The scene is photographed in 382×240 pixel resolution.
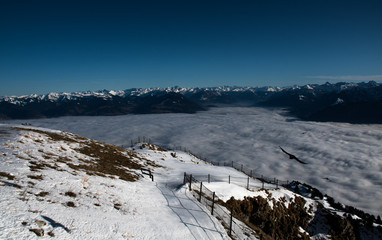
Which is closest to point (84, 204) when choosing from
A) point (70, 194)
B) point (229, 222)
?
point (70, 194)

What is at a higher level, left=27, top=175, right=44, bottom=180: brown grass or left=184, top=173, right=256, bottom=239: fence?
left=27, top=175, right=44, bottom=180: brown grass

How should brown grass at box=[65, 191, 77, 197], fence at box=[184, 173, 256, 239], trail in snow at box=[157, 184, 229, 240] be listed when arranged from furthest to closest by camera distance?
fence at box=[184, 173, 256, 239] → brown grass at box=[65, 191, 77, 197] → trail in snow at box=[157, 184, 229, 240]

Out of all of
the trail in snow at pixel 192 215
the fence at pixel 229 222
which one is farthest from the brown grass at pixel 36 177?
the fence at pixel 229 222

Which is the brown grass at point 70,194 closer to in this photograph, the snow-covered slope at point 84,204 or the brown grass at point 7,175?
the snow-covered slope at point 84,204

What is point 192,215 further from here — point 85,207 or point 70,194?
point 70,194

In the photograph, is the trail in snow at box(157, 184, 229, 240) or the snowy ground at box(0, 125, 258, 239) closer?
the snowy ground at box(0, 125, 258, 239)

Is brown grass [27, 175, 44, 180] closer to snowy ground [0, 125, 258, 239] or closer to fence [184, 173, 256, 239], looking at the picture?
snowy ground [0, 125, 258, 239]

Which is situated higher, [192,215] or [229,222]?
[192,215]

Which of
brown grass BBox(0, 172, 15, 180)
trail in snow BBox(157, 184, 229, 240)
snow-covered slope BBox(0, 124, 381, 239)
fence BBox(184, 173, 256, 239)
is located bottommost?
fence BBox(184, 173, 256, 239)

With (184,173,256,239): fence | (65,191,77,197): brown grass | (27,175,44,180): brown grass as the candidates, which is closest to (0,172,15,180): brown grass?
(27,175,44,180): brown grass

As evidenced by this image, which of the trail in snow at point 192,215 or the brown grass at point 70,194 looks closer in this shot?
the trail in snow at point 192,215

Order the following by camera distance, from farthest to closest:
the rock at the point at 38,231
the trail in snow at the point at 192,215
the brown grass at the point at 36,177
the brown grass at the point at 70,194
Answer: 1. the brown grass at the point at 36,177
2. the brown grass at the point at 70,194
3. the trail in snow at the point at 192,215
4. the rock at the point at 38,231

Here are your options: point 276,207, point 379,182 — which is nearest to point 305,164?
point 379,182

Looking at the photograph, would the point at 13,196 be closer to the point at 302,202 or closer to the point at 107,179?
the point at 107,179
